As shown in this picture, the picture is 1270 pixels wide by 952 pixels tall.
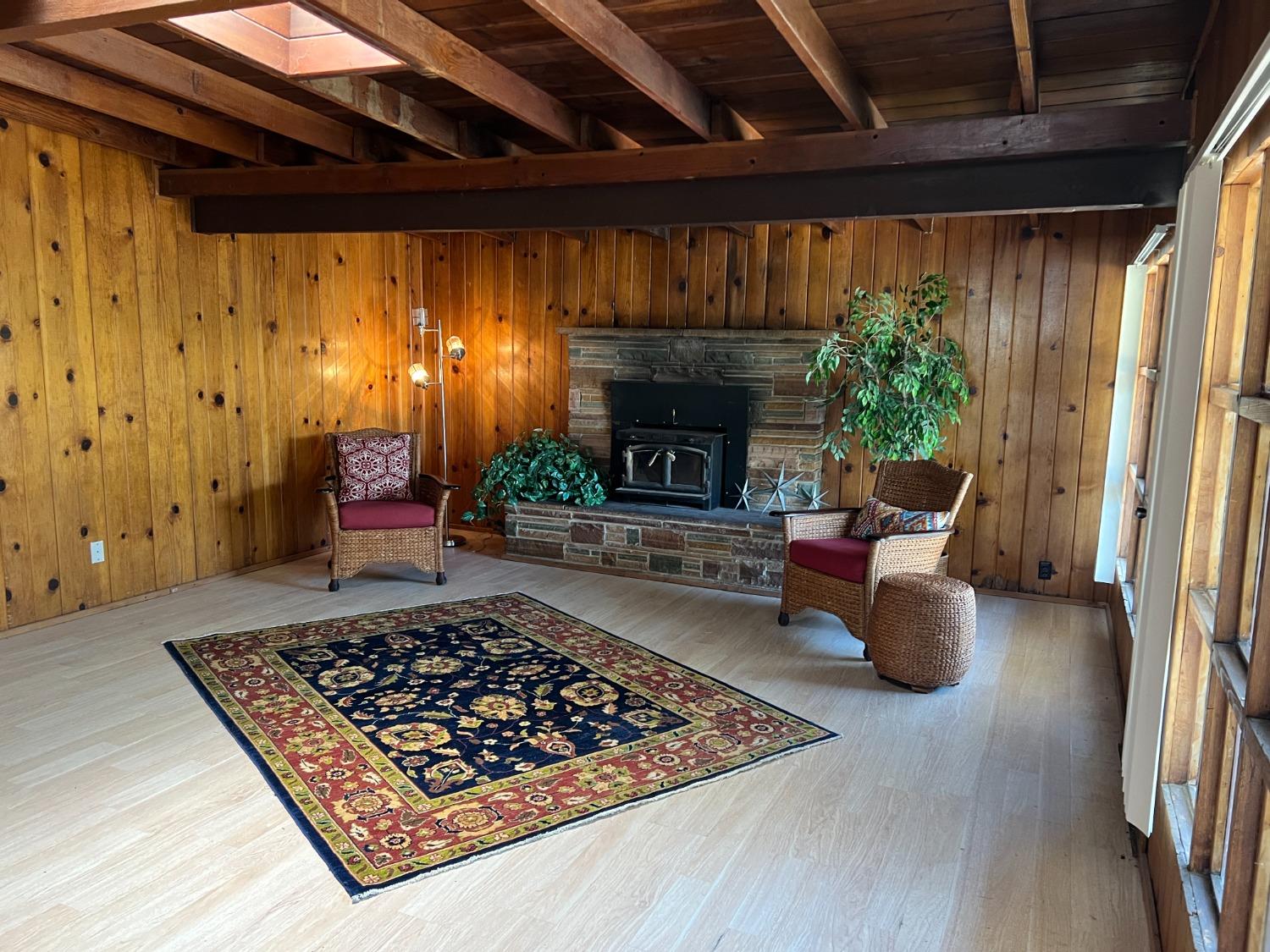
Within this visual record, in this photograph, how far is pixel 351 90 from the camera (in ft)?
11.4

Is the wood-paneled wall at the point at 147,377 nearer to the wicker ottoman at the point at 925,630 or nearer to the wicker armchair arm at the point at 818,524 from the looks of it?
the wicker armchair arm at the point at 818,524

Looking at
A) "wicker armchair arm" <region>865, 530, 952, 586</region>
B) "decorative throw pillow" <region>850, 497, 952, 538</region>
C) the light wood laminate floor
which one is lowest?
the light wood laminate floor

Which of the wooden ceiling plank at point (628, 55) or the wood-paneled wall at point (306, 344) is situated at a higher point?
the wooden ceiling plank at point (628, 55)

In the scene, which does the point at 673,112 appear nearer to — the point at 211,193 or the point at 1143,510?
the point at 1143,510

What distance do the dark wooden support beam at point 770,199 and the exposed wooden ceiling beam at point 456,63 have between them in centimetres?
30

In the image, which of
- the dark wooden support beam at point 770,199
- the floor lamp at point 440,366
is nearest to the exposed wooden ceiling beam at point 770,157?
the dark wooden support beam at point 770,199

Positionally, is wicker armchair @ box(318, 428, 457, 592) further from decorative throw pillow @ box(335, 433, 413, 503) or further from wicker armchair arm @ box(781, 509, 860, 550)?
wicker armchair arm @ box(781, 509, 860, 550)

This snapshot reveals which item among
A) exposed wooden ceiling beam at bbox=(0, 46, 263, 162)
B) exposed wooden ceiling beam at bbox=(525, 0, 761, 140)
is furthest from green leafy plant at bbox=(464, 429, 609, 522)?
exposed wooden ceiling beam at bbox=(525, 0, 761, 140)

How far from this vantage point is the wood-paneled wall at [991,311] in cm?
511

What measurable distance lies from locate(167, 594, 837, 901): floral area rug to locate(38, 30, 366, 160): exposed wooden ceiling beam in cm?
237

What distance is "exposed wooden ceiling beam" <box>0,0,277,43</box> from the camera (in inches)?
88.1

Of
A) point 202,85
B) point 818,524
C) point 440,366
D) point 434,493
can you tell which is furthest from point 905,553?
point 440,366

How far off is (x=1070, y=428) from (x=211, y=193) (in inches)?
194

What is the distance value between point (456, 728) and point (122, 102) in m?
3.05
